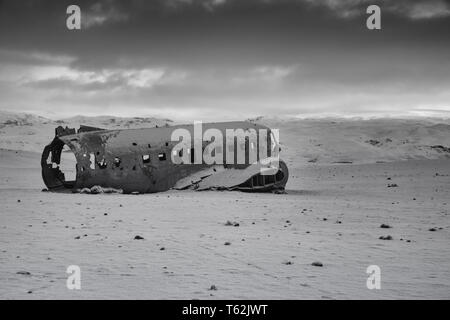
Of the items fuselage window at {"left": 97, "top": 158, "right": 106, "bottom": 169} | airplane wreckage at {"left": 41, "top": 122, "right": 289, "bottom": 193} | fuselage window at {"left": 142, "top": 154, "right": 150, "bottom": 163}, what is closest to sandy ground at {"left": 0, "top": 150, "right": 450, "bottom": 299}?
airplane wreckage at {"left": 41, "top": 122, "right": 289, "bottom": 193}

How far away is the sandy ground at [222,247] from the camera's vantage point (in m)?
5.04

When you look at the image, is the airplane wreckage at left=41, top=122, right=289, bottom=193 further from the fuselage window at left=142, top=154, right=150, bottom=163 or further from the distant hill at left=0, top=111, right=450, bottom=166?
the distant hill at left=0, top=111, right=450, bottom=166

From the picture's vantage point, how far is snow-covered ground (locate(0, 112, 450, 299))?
5.07m

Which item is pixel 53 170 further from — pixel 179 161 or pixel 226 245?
pixel 226 245

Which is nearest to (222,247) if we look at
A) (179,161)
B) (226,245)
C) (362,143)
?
(226,245)

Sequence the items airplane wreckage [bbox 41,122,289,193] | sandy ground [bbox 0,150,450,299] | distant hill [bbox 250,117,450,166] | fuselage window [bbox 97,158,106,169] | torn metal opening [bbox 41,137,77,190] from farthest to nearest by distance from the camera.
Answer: distant hill [bbox 250,117,450,166] → torn metal opening [bbox 41,137,77,190] → fuselage window [bbox 97,158,106,169] → airplane wreckage [bbox 41,122,289,193] → sandy ground [bbox 0,150,450,299]

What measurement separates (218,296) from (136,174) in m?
11.9

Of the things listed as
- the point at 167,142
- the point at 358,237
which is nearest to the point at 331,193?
the point at 167,142

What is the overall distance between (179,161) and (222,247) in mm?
9224

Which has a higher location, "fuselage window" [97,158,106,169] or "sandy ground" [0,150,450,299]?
"fuselage window" [97,158,106,169]

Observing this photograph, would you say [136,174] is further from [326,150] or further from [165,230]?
[326,150]

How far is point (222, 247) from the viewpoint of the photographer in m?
7.14

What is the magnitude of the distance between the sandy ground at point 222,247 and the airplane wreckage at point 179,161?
6.47ft

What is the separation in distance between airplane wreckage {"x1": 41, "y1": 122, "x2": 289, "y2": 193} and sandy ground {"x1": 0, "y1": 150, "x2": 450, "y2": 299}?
1972 millimetres
